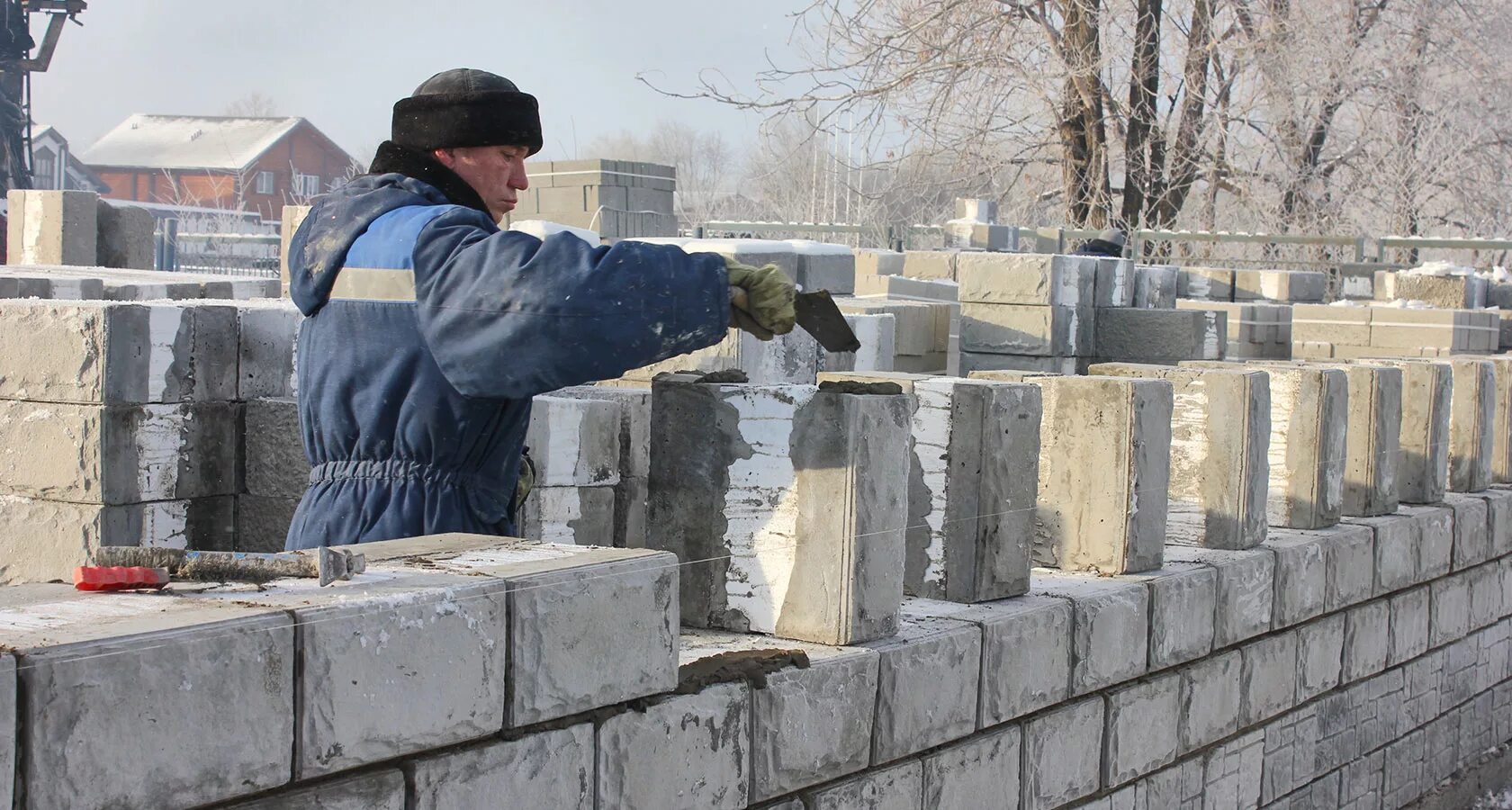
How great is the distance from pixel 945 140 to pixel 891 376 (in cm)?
1740

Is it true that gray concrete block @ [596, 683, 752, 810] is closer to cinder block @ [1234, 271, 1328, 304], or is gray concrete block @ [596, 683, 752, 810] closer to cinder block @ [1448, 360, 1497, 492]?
cinder block @ [1448, 360, 1497, 492]

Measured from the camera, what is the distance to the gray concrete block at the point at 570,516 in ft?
13.8

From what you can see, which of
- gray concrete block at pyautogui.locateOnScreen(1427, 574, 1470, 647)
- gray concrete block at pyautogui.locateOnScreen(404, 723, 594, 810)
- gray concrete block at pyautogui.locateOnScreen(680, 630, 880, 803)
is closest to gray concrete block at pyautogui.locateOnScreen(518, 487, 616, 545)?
gray concrete block at pyautogui.locateOnScreen(680, 630, 880, 803)

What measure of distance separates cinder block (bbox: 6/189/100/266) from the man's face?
9.93 m

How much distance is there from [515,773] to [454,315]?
839mm

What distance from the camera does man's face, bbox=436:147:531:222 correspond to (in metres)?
Result: 3.47

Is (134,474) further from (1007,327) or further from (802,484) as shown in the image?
(1007,327)

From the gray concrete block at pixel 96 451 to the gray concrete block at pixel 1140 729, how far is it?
9.01ft

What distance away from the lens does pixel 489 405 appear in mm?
3260

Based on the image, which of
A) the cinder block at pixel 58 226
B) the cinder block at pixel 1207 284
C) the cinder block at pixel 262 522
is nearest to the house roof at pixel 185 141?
the cinder block at pixel 58 226

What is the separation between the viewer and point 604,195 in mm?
16578

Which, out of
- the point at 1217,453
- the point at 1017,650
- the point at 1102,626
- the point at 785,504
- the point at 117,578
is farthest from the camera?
the point at 1217,453

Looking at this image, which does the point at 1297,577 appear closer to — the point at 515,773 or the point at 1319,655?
the point at 1319,655

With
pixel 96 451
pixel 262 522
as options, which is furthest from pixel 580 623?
pixel 262 522
